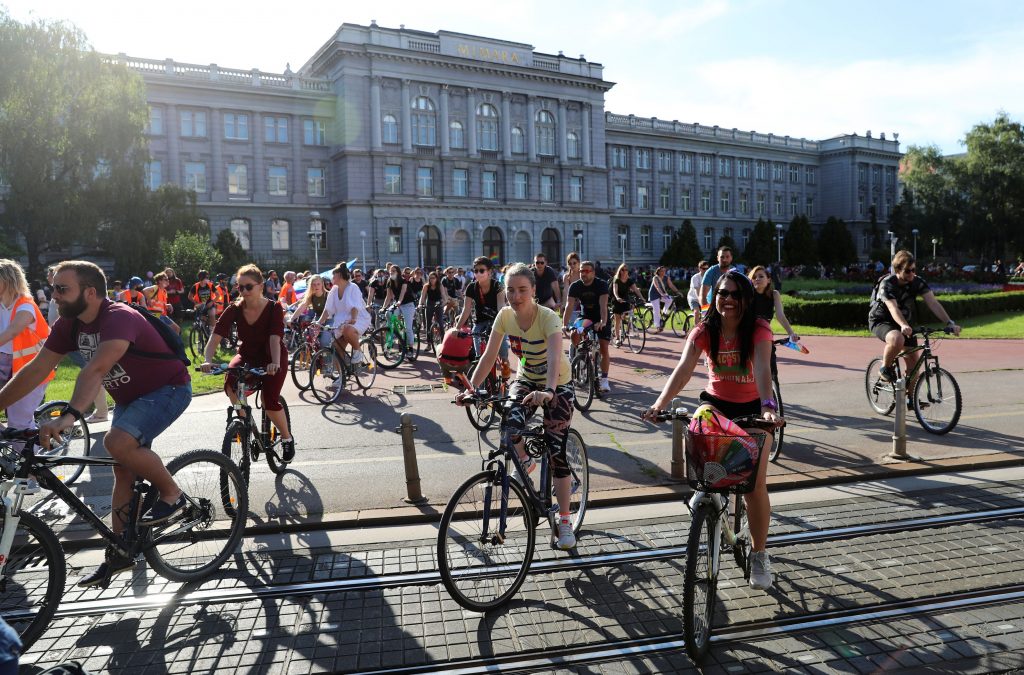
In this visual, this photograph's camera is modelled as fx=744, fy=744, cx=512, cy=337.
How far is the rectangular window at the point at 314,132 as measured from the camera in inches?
2343

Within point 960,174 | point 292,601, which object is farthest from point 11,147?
point 960,174

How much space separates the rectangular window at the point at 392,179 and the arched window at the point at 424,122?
3.08m

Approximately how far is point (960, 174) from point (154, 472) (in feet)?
234

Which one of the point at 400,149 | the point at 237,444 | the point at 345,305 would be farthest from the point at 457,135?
the point at 237,444

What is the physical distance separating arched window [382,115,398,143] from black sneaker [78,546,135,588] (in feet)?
191

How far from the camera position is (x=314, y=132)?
59.9 metres

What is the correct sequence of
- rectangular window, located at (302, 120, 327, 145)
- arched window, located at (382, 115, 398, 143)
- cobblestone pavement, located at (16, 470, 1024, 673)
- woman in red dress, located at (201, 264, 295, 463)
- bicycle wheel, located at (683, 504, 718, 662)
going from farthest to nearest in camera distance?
arched window, located at (382, 115, 398, 143), rectangular window, located at (302, 120, 327, 145), woman in red dress, located at (201, 264, 295, 463), cobblestone pavement, located at (16, 470, 1024, 673), bicycle wheel, located at (683, 504, 718, 662)

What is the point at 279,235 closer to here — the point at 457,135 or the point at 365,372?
the point at 457,135

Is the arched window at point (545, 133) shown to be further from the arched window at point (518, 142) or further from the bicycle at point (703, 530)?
the bicycle at point (703, 530)

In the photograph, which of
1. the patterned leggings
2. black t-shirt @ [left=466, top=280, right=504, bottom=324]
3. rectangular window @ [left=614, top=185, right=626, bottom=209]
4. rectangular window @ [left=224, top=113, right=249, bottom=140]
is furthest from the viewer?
rectangular window @ [left=614, top=185, right=626, bottom=209]

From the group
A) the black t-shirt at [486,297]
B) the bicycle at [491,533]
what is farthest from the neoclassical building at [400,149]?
the bicycle at [491,533]

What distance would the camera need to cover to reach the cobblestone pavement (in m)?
3.95

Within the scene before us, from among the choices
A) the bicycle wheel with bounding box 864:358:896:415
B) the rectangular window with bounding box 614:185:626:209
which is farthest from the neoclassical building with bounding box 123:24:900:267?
the bicycle wheel with bounding box 864:358:896:415

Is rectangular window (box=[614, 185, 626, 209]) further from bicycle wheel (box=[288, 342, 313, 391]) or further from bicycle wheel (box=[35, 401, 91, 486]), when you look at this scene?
bicycle wheel (box=[35, 401, 91, 486])
